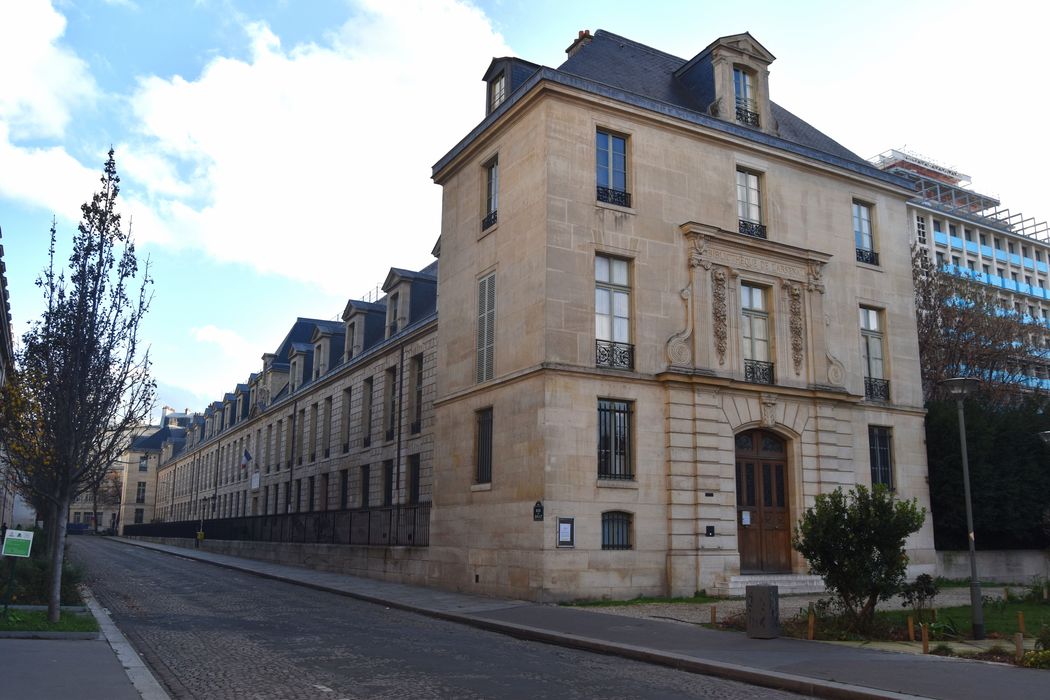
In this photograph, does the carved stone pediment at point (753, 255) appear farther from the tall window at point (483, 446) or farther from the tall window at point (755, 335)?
the tall window at point (483, 446)

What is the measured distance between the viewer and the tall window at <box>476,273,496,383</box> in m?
24.2

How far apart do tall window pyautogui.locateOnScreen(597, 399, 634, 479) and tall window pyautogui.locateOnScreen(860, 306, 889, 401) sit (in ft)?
30.6

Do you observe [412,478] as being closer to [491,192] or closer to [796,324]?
[491,192]

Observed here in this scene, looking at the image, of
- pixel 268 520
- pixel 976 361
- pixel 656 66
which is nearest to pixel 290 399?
pixel 268 520

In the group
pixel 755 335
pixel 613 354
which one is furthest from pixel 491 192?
pixel 755 335

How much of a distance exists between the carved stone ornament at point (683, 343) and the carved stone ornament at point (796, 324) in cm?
376

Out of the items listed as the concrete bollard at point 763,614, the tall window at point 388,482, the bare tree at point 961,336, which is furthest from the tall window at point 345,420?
the concrete bollard at point 763,614

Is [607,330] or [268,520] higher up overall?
[607,330]

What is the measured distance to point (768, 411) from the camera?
78.3 feet

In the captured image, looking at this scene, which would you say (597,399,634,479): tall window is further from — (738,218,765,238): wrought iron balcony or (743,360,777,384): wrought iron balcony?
(738,218,765,238): wrought iron balcony

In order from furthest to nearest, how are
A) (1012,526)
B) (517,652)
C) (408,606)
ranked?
(1012,526) → (408,606) → (517,652)

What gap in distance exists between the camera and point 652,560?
2152 cm

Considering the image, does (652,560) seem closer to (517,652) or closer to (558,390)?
(558,390)

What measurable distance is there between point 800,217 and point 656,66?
6692 mm
